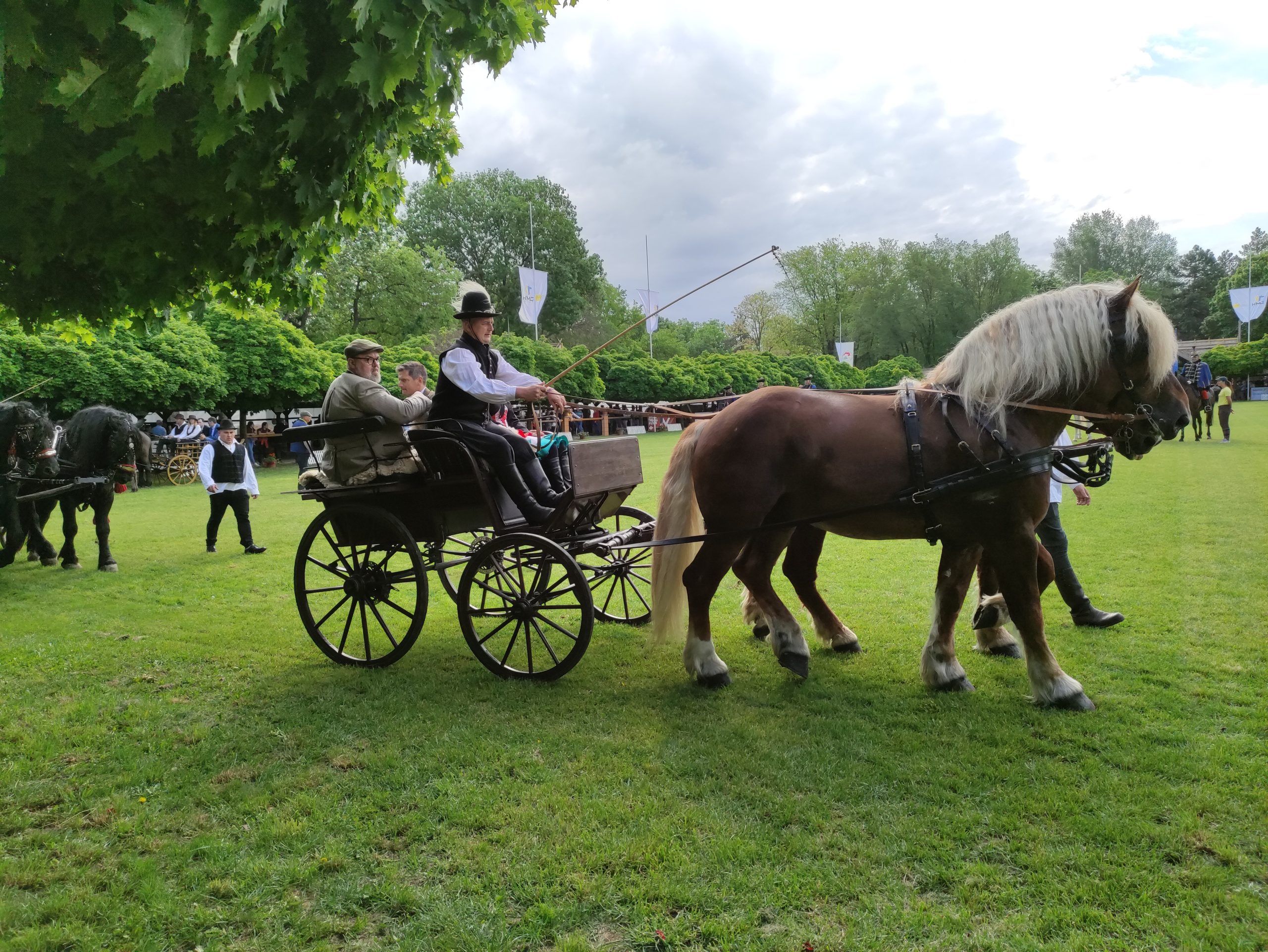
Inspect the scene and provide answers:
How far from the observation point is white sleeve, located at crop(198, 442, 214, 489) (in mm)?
10367

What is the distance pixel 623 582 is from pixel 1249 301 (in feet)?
167

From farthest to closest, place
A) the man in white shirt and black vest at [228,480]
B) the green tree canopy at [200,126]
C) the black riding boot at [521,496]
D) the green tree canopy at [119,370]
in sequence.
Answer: the green tree canopy at [119,370], the man in white shirt and black vest at [228,480], the black riding boot at [521,496], the green tree canopy at [200,126]

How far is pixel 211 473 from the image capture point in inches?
412

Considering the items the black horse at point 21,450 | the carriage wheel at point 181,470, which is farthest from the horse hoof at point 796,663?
the carriage wheel at point 181,470

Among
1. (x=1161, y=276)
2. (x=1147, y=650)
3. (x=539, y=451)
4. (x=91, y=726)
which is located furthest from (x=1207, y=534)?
(x=1161, y=276)

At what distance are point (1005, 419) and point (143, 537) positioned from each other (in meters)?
12.5

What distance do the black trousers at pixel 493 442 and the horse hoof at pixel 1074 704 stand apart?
136 inches

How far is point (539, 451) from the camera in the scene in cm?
571

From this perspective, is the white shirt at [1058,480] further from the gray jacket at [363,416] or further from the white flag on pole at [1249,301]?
the white flag on pole at [1249,301]

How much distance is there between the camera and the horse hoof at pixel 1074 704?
13.8 feet

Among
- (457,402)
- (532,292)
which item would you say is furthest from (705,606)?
(532,292)

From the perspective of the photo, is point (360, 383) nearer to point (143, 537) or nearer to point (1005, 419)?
point (1005, 419)

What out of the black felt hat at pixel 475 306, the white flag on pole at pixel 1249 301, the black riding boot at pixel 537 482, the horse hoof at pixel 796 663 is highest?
the white flag on pole at pixel 1249 301

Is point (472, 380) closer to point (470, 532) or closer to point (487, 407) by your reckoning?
point (487, 407)
